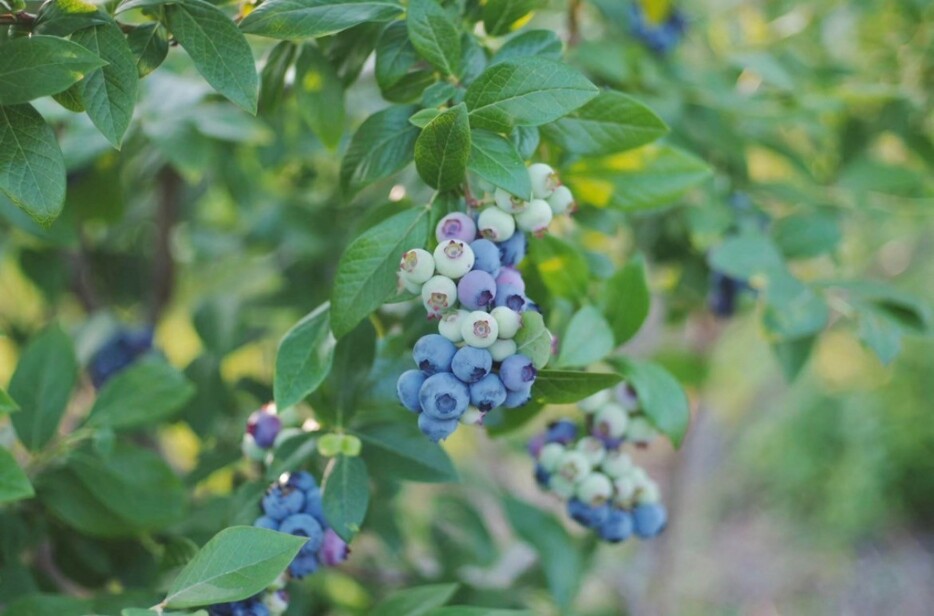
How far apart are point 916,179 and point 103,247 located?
1.58 meters

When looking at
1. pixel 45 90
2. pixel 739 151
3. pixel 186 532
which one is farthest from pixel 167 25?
pixel 739 151

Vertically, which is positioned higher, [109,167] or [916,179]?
[109,167]

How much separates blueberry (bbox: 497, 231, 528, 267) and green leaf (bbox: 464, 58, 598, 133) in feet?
0.31

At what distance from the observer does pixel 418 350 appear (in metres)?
0.70

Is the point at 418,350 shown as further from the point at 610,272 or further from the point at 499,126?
the point at 610,272

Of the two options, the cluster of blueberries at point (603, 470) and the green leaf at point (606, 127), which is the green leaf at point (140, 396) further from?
the green leaf at point (606, 127)

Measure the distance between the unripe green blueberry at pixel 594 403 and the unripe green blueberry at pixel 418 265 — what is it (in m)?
0.35

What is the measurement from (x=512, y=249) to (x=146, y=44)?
0.36 metres

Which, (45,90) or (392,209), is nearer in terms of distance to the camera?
(45,90)

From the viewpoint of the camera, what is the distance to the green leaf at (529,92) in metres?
0.72

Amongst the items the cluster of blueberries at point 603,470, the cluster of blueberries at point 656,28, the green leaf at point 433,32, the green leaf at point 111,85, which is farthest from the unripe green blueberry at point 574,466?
the cluster of blueberries at point 656,28

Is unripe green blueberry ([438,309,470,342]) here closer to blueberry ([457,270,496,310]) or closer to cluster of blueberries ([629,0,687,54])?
blueberry ([457,270,496,310])

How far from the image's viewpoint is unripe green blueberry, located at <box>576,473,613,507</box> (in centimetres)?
99

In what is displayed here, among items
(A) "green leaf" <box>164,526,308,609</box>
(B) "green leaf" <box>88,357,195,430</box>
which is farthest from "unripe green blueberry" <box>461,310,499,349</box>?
(B) "green leaf" <box>88,357,195,430</box>
